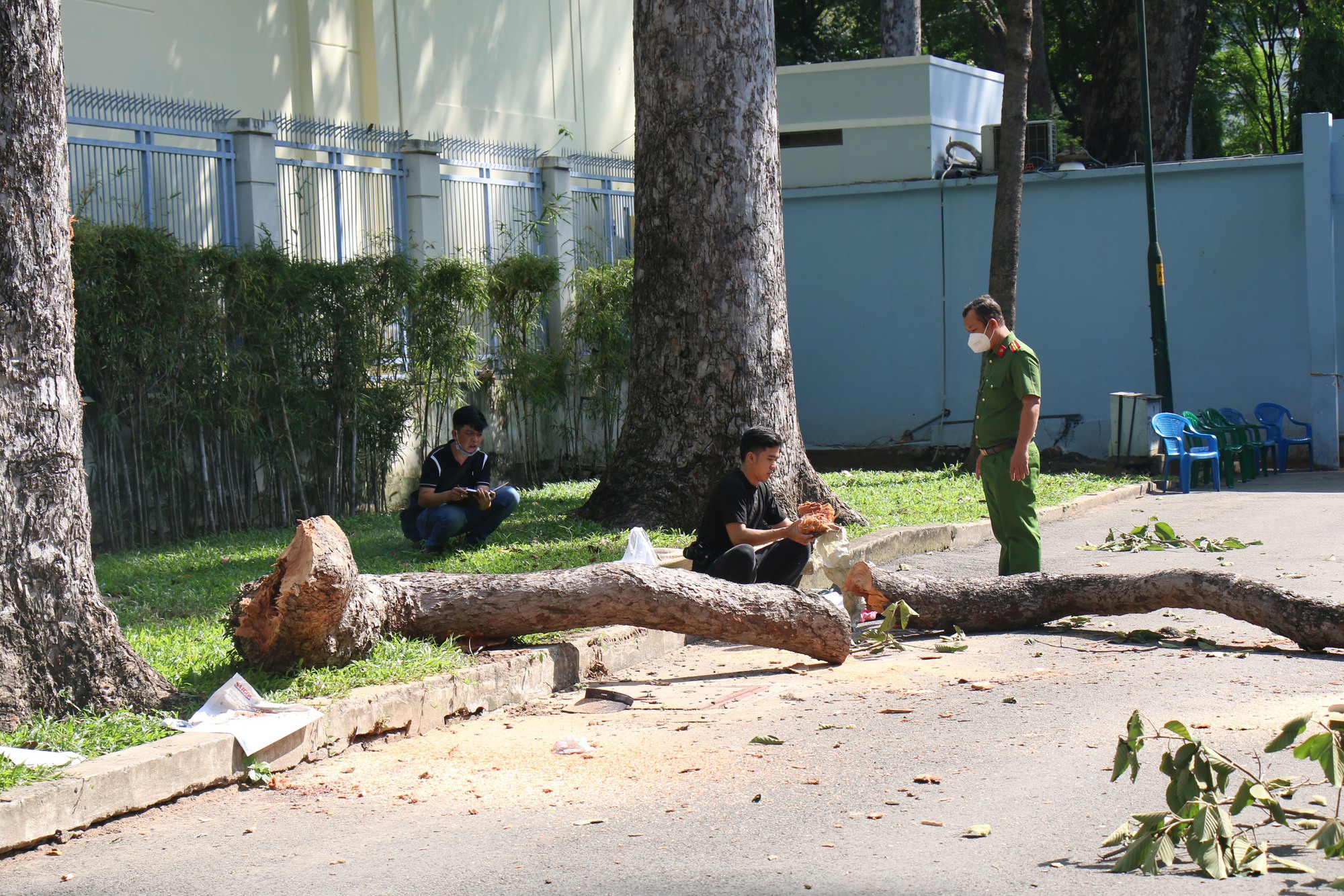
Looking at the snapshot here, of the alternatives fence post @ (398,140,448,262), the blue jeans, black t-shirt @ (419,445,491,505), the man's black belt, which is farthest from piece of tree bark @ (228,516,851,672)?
fence post @ (398,140,448,262)

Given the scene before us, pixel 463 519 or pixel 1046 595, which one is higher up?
pixel 463 519

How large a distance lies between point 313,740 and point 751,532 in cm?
297

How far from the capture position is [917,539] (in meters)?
10.7

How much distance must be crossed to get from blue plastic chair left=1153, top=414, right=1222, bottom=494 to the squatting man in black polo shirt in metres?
8.64

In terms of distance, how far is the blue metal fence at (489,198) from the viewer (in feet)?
47.8

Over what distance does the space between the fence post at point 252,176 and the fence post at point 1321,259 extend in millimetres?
12387

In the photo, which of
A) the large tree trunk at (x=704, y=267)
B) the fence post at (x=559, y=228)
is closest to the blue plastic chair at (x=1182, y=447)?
the large tree trunk at (x=704, y=267)

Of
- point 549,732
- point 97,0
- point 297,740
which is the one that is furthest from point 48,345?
point 97,0

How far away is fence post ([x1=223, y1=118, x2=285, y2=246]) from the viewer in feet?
39.3

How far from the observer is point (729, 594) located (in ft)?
22.1

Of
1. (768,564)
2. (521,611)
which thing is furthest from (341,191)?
(521,611)

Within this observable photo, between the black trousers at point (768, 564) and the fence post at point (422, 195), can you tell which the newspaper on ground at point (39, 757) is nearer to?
the black trousers at point (768, 564)

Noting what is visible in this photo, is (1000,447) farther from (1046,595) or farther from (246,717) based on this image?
(246,717)

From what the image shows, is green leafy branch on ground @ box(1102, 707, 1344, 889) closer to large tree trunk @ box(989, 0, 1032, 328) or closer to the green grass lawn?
the green grass lawn
